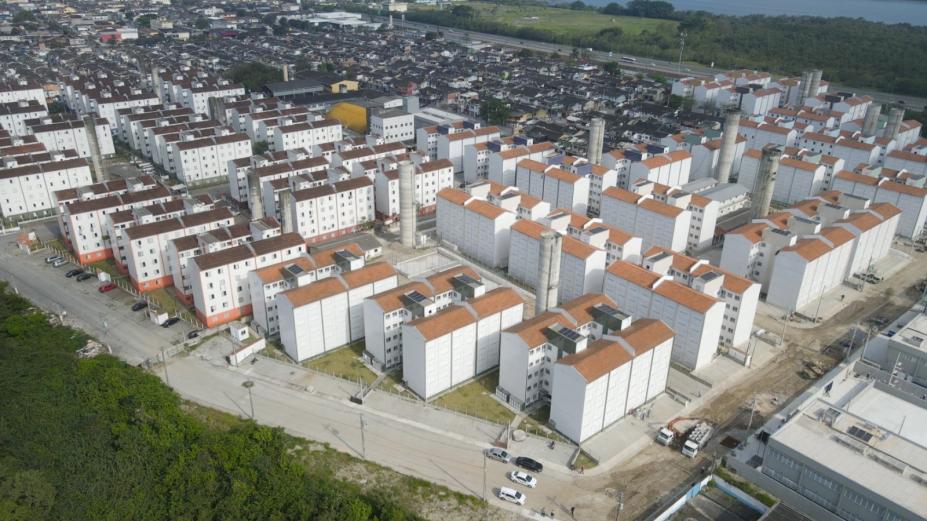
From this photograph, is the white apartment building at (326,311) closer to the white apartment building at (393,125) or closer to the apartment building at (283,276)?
the apartment building at (283,276)

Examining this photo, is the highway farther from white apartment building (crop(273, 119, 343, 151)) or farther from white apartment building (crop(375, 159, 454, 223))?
white apartment building (crop(375, 159, 454, 223))

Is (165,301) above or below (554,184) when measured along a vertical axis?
below

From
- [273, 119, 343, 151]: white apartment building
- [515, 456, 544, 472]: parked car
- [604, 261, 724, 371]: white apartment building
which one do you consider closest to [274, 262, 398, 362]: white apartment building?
[515, 456, 544, 472]: parked car

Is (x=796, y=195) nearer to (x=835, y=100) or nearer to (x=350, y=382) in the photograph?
(x=835, y=100)

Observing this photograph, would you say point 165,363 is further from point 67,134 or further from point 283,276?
point 67,134

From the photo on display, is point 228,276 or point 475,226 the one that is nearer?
point 228,276

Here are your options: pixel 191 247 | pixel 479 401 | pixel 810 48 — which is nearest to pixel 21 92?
pixel 191 247

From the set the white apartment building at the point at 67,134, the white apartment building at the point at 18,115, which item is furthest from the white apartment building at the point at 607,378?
the white apartment building at the point at 18,115
